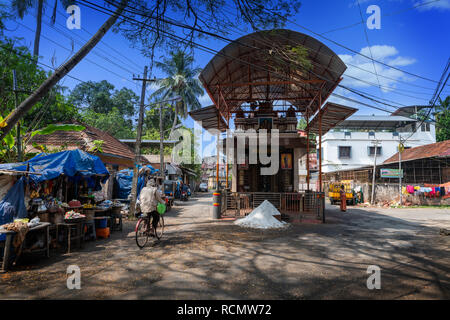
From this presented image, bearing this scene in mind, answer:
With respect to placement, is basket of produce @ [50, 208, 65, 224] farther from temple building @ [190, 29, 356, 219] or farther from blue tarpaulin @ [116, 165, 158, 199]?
blue tarpaulin @ [116, 165, 158, 199]

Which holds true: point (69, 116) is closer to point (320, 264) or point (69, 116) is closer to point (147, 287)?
point (147, 287)

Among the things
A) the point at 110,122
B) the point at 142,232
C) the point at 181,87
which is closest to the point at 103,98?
the point at 110,122

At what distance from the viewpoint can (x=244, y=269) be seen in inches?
204

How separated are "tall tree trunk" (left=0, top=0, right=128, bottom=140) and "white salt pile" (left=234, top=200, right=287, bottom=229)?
7882 mm

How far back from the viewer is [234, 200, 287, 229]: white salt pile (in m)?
10.1

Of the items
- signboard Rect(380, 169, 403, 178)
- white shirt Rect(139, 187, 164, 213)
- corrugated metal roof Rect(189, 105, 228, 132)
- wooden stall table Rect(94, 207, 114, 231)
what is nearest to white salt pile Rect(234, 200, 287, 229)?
white shirt Rect(139, 187, 164, 213)

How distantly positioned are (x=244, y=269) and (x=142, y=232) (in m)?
3.30

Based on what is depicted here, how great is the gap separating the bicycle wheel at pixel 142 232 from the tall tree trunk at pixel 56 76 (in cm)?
371

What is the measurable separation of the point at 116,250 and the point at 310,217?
27.6 feet

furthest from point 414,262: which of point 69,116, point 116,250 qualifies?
point 69,116

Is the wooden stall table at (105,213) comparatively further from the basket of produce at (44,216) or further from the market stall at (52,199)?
the basket of produce at (44,216)

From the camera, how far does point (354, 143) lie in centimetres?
3484

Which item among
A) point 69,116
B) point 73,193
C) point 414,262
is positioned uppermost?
point 69,116

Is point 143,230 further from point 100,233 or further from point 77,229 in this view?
point 100,233
